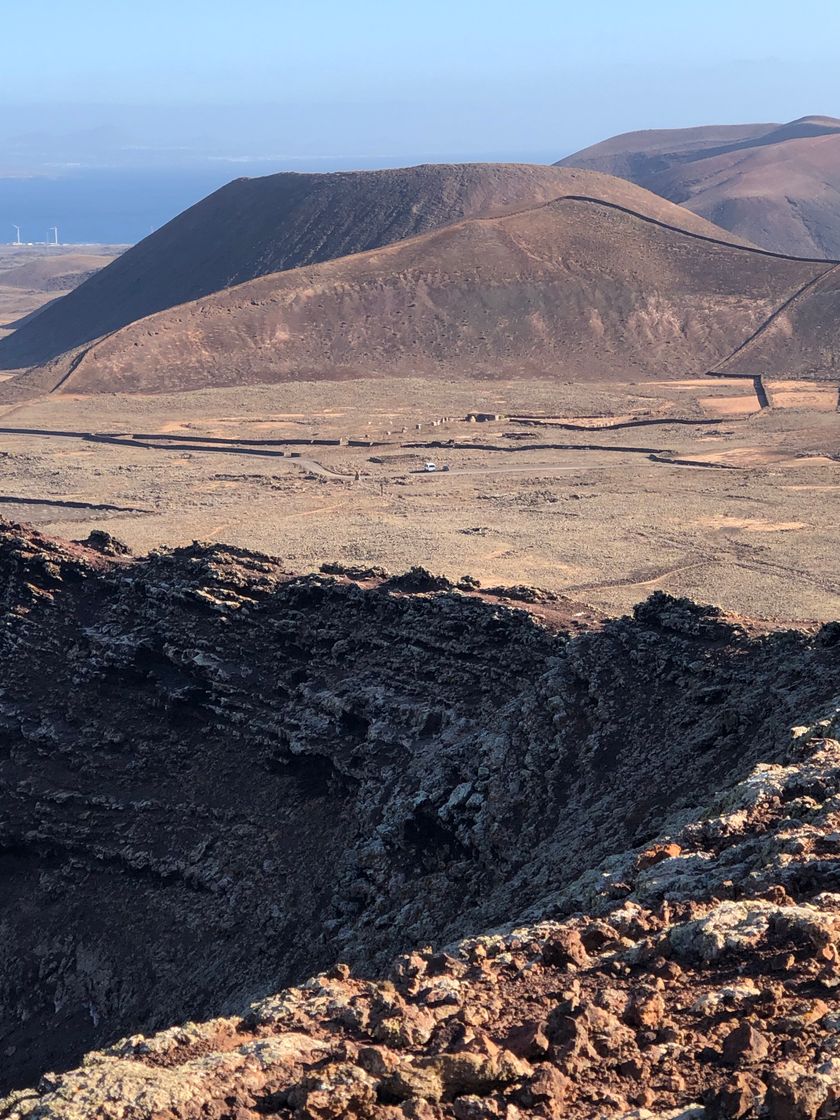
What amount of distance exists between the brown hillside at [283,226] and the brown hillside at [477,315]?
1165cm

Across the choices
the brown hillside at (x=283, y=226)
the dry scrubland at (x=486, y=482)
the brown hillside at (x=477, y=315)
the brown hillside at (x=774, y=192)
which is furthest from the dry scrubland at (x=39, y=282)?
the brown hillside at (x=774, y=192)

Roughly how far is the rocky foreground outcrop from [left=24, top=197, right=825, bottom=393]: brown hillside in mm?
69270

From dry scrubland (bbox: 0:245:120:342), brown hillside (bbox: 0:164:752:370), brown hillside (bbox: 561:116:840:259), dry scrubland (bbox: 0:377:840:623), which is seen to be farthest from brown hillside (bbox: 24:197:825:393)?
brown hillside (bbox: 561:116:840:259)

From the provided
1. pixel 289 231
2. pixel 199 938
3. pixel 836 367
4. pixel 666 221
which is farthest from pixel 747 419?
pixel 199 938

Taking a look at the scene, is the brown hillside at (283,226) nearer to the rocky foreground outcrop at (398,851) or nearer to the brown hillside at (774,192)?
the brown hillside at (774,192)

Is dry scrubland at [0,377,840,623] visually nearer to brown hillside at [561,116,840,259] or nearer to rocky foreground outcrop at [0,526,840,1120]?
rocky foreground outcrop at [0,526,840,1120]

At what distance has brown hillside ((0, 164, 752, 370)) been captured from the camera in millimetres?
115312

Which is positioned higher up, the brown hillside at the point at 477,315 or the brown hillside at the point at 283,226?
the brown hillside at the point at 283,226

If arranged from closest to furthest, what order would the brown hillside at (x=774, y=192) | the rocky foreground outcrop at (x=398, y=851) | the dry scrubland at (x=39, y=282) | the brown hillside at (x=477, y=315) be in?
the rocky foreground outcrop at (x=398, y=851), the brown hillside at (x=477, y=315), the dry scrubland at (x=39, y=282), the brown hillside at (x=774, y=192)

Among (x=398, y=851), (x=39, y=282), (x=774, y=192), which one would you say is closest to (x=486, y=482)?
(x=398, y=851)

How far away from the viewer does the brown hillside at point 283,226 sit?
115312mm

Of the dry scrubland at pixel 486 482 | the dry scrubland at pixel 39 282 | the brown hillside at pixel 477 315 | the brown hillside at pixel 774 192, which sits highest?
the brown hillside at pixel 774 192

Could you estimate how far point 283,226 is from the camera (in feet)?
395

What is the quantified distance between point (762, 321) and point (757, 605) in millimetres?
60473
